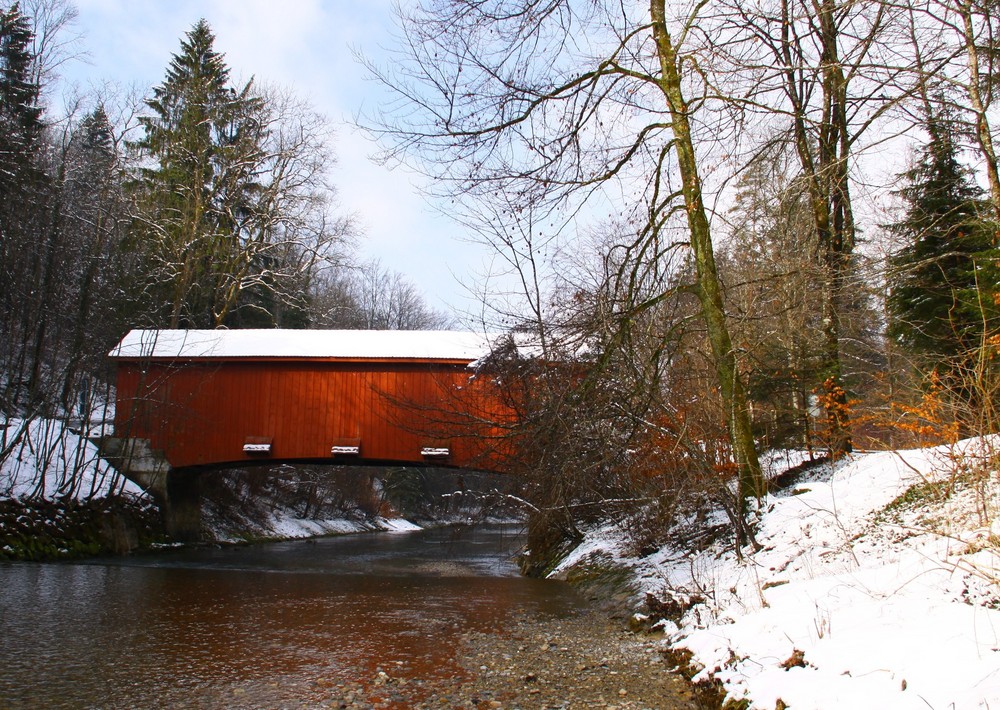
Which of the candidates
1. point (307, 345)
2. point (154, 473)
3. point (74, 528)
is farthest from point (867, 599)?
point (154, 473)

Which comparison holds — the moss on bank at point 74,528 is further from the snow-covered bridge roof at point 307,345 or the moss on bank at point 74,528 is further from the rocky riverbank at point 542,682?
the rocky riverbank at point 542,682

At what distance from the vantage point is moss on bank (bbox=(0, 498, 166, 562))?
41.9 ft

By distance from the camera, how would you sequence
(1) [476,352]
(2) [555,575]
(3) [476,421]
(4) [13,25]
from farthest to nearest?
(4) [13,25] → (1) [476,352] → (3) [476,421] → (2) [555,575]

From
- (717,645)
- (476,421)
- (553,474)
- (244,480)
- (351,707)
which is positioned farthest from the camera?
(244,480)

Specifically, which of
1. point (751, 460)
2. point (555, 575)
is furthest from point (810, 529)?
point (555, 575)

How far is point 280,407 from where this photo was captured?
52.0 ft

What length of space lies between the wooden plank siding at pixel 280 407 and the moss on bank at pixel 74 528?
1.36m

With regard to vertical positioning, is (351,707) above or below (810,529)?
below

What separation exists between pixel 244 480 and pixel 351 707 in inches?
727

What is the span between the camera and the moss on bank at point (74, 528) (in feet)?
41.9

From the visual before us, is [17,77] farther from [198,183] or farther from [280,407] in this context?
[280,407]

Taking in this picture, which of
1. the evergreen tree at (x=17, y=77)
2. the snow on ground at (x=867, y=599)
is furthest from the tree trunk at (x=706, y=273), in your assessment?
the evergreen tree at (x=17, y=77)

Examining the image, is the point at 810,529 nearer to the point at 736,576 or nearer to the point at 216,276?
the point at 736,576

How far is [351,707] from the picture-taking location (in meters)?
4.50
